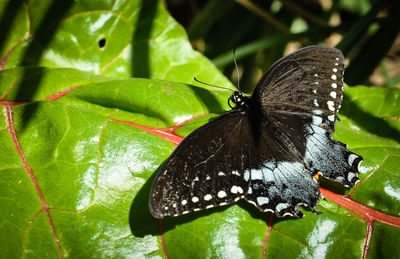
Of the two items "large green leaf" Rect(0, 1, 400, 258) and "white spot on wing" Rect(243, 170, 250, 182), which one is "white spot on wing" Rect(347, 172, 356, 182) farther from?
"white spot on wing" Rect(243, 170, 250, 182)

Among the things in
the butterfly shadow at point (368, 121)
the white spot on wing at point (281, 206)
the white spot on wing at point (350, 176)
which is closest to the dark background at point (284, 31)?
the butterfly shadow at point (368, 121)

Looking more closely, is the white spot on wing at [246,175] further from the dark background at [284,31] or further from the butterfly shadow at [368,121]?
the dark background at [284,31]

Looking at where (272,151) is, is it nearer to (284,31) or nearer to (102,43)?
(102,43)

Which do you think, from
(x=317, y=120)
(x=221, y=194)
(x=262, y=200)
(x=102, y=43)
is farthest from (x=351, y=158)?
(x=102, y=43)

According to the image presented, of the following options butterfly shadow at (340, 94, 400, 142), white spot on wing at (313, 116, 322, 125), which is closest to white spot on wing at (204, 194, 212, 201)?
white spot on wing at (313, 116, 322, 125)

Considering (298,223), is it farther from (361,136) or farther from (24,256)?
(24,256)

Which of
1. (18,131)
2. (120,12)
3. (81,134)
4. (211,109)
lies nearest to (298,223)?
(211,109)

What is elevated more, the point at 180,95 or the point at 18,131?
the point at 180,95
